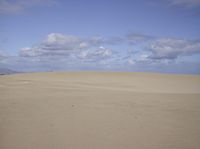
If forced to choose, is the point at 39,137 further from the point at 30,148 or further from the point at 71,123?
the point at 71,123

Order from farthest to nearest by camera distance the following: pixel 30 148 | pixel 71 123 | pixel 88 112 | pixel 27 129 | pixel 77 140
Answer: pixel 88 112
pixel 71 123
pixel 27 129
pixel 77 140
pixel 30 148

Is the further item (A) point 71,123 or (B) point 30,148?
(A) point 71,123

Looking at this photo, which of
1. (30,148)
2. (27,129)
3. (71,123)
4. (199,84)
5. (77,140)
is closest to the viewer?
(30,148)

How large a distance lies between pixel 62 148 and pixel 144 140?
1.41 m

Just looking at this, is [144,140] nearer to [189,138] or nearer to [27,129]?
[189,138]

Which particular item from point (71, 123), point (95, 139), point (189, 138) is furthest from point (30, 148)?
point (189, 138)

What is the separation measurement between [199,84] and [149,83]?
334 cm

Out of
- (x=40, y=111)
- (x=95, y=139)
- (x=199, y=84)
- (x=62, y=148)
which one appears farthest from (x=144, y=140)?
(x=199, y=84)

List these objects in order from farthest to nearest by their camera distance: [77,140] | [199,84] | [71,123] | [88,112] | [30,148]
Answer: [199,84], [88,112], [71,123], [77,140], [30,148]

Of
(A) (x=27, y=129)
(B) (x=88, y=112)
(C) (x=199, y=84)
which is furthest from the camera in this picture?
(C) (x=199, y=84)

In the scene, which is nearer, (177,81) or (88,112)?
(88,112)

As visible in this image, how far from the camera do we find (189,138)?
4.30 meters

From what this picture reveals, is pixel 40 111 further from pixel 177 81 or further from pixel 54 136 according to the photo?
pixel 177 81

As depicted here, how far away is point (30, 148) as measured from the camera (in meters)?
3.72
